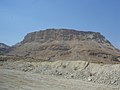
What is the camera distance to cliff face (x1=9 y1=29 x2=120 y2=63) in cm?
9981

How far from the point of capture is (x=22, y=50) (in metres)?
131

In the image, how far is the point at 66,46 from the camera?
119500 millimetres

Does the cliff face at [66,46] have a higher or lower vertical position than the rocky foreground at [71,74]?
higher

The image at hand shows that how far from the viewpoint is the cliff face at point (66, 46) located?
99.8 metres

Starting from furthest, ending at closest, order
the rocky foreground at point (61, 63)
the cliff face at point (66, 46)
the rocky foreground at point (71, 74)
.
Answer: the cliff face at point (66, 46), the rocky foreground at point (71, 74), the rocky foreground at point (61, 63)

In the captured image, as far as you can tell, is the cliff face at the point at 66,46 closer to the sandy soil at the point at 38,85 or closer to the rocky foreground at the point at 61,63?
the rocky foreground at the point at 61,63

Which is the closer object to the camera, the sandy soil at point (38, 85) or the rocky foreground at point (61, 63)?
the sandy soil at point (38, 85)

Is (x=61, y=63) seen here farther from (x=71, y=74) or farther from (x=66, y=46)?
(x=66, y=46)

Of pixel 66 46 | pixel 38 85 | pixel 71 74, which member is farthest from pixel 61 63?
pixel 66 46

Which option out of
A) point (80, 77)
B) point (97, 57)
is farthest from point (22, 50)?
point (80, 77)

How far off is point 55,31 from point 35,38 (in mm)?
13115

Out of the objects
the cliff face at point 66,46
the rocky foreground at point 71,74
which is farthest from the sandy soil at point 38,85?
the cliff face at point 66,46

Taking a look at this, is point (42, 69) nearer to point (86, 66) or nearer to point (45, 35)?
point (86, 66)

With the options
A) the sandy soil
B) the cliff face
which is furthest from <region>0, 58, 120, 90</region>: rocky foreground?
the cliff face
